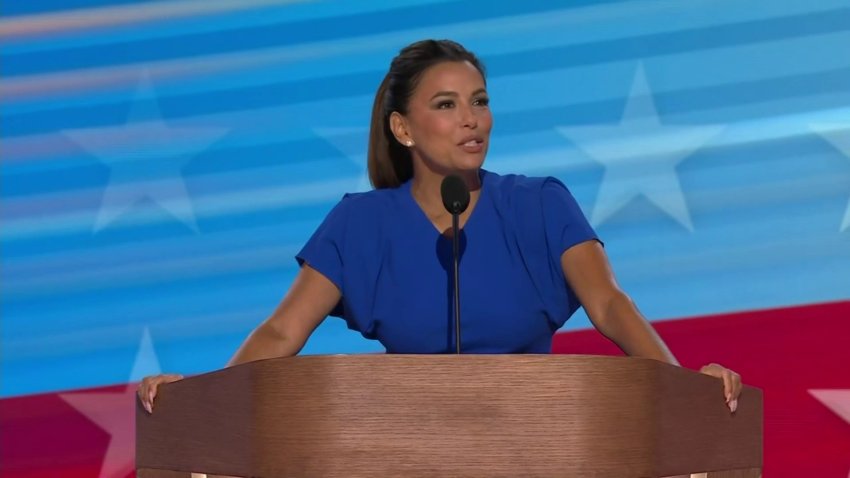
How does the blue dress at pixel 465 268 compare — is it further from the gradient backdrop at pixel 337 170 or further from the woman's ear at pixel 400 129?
the gradient backdrop at pixel 337 170

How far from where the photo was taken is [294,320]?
2607 mm

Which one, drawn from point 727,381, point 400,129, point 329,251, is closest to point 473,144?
point 400,129

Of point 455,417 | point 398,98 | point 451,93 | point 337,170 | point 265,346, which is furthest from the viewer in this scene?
point 337,170

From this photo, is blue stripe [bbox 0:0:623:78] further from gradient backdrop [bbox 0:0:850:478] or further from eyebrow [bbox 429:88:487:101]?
eyebrow [bbox 429:88:487:101]

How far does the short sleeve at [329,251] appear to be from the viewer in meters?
2.64

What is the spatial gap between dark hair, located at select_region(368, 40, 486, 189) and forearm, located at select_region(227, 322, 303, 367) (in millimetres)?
401

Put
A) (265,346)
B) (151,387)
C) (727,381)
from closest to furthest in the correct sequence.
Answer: (727,381), (151,387), (265,346)

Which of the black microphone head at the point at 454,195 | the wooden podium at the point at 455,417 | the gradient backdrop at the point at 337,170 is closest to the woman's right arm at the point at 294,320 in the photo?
the black microphone head at the point at 454,195

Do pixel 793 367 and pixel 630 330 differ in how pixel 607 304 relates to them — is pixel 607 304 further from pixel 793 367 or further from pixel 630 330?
pixel 793 367

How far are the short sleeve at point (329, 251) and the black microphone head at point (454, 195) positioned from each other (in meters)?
0.48

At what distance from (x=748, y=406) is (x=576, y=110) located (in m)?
1.27

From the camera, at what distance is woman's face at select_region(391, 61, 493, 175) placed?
261cm

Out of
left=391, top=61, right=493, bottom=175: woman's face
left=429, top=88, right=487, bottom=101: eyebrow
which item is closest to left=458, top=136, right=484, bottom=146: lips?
left=391, top=61, right=493, bottom=175: woman's face

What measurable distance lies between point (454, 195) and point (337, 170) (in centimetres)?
130
